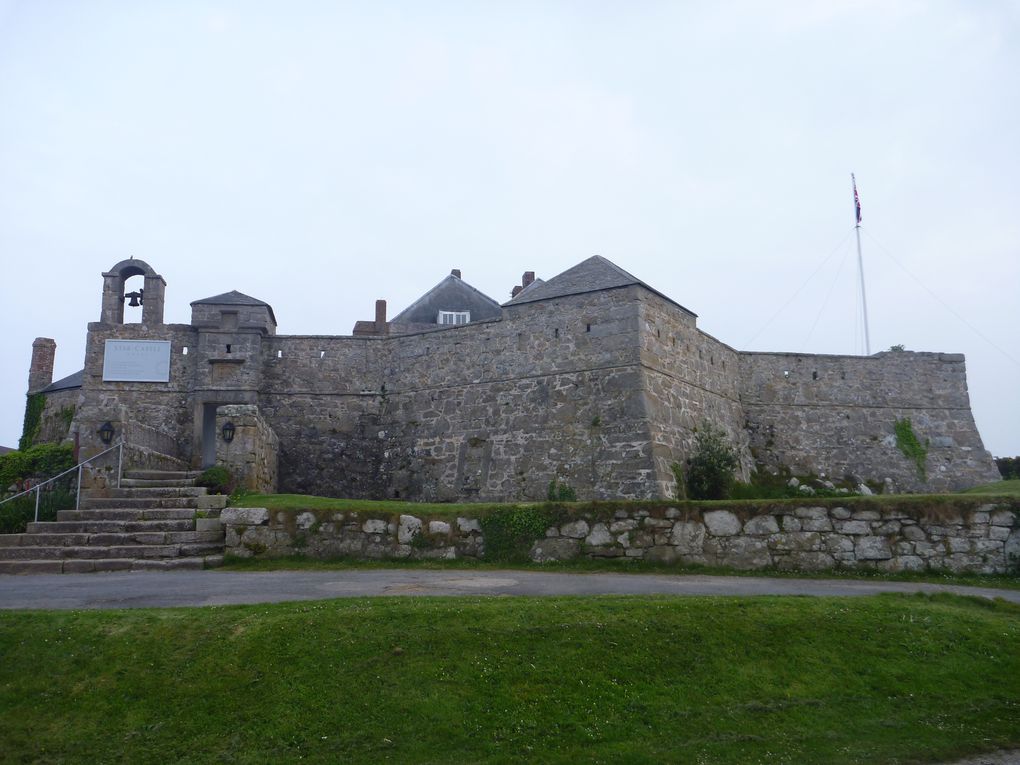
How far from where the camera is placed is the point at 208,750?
5965 mm

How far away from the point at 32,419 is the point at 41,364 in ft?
15.2

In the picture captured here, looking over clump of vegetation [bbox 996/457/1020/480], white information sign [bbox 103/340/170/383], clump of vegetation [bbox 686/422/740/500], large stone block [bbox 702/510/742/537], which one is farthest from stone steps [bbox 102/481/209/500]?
clump of vegetation [bbox 996/457/1020/480]

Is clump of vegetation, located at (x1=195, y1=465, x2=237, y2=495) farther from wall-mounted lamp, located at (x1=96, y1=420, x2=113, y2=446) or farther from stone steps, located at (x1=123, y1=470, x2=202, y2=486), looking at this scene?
wall-mounted lamp, located at (x1=96, y1=420, x2=113, y2=446)

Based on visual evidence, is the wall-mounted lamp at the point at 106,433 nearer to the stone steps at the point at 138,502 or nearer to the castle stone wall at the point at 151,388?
the stone steps at the point at 138,502

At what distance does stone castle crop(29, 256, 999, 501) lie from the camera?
19578 mm

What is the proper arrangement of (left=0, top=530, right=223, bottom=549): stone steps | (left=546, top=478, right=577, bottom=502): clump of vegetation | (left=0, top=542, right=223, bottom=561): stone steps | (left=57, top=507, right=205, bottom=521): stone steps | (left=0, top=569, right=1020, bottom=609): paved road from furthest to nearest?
(left=546, top=478, right=577, bottom=502): clump of vegetation, (left=57, top=507, right=205, bottom=521): stone steps, (left=0, top=530, right=223, bottom=549): stone steps, (left=0, top=542, right=223, bottom=561): stone steps, (left=0, top=569, right=1020, bottom=609): paved road

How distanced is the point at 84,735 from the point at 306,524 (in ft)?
22.2

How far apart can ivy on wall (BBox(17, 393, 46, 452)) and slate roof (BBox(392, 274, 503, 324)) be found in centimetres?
1471

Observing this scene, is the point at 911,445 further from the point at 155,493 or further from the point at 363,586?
the point at 155,493

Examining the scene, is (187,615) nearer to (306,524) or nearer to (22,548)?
(306,524)

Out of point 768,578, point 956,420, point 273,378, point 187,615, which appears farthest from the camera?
point 956,420

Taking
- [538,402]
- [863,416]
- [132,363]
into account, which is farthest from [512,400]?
[863,416]

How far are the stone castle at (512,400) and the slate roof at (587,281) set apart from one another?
6cm

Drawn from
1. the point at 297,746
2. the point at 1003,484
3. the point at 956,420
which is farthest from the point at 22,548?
the point at 956,420
